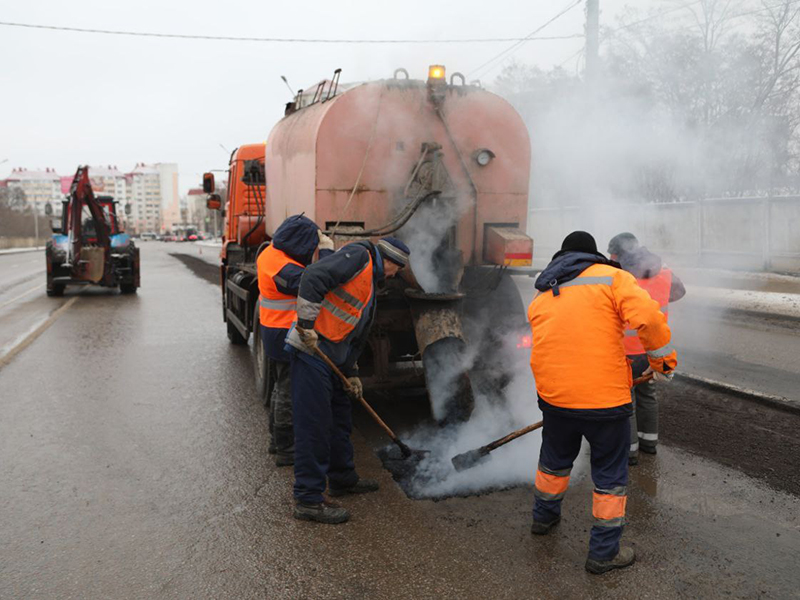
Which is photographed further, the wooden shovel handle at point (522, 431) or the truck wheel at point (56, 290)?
the truck wheel at point (56, 290)

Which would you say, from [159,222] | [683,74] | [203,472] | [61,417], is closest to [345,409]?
[203,472]

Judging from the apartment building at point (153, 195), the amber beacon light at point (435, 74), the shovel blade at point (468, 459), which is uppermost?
the apartment building at point (153, 195)

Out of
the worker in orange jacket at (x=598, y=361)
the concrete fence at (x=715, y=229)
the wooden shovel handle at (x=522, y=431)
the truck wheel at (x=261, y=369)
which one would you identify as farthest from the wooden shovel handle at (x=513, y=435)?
the concrete fence at (x=715, y=229)

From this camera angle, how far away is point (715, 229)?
1562 cm

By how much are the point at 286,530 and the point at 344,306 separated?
130cm

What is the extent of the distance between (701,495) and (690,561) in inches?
33.6

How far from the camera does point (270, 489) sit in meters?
4.11

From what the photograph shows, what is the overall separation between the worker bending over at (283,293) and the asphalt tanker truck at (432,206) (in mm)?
679

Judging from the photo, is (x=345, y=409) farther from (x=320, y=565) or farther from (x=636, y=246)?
(x=636, y=246)

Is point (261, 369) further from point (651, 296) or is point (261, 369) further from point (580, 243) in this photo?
point (580, 243)

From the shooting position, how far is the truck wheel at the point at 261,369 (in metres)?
5.74

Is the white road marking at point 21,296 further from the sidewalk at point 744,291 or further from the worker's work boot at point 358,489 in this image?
the sidewalk at point 744,291

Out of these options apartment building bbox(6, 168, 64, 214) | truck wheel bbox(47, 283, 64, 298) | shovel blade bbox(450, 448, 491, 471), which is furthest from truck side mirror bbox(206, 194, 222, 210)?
apartment building bbox(6, 168, 64, 214)

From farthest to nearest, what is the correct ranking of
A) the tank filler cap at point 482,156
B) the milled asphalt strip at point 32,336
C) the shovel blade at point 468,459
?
the milled asphalt strip at point 32,336 → the tank filler cap at point 482,156 → the shovel blade at point 468,459
